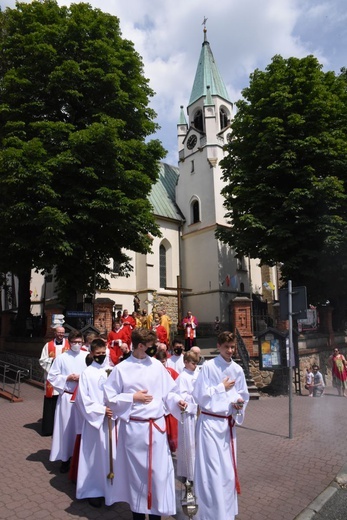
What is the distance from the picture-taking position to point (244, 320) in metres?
15.0

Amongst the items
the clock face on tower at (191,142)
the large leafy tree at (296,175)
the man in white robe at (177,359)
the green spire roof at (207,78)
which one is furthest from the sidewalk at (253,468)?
the green spire roof at (207,78)

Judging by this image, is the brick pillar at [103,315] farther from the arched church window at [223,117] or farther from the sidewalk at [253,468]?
the arched church window at [223,117]

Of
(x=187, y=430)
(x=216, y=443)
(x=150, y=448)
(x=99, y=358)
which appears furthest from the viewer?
(x=187, y=430)

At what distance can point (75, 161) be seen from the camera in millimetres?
14484

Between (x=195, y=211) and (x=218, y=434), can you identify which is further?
(x=195, y=211)

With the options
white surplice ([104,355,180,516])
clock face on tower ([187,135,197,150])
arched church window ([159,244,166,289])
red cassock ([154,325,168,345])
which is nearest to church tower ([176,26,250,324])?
clock face on tower ([187,135,197,150])

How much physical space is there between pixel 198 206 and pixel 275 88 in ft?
47.0

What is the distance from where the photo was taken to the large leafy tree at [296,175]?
690 inches

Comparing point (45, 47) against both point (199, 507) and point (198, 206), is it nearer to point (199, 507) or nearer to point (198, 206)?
point (199, 507)

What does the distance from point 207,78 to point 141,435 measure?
3466 centimetres

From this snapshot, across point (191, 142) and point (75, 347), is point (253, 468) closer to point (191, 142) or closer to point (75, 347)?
point (75, 347)

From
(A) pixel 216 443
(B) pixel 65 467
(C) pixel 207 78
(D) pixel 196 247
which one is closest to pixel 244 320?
(B) pixel 65 467

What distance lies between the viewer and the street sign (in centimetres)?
908

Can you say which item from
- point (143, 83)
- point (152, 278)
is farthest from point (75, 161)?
point (152, 278)
